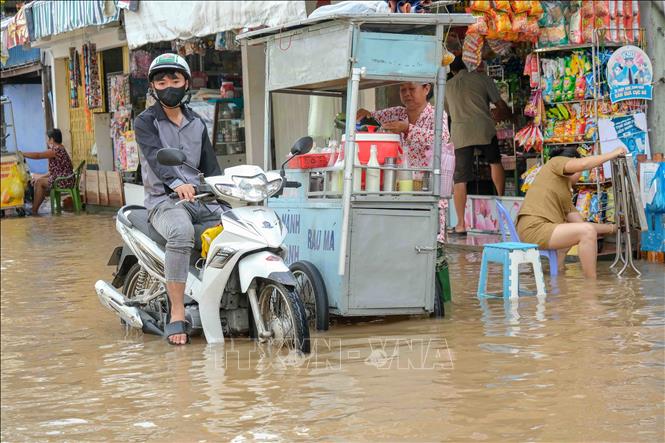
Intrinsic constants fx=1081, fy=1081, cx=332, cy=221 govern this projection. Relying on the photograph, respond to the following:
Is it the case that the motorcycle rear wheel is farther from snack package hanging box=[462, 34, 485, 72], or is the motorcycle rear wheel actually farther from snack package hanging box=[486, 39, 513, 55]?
snack package hanging box=[486, 39, 513, 55]

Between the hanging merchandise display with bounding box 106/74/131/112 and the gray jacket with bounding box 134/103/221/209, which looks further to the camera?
the hanging merchandise display with bounding box 106/74/131/112

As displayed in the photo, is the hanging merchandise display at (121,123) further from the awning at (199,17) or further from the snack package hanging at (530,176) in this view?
the snack package hanging at (530,176)

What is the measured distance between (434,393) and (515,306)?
8.41ft

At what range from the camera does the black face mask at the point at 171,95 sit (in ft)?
21.5

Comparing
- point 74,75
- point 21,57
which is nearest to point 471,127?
point 74,75

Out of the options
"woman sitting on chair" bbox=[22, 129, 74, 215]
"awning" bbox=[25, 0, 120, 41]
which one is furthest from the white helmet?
"woman sitting on chair" bbox=[22, 129, 74, 215]

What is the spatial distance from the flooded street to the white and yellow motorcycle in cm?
18

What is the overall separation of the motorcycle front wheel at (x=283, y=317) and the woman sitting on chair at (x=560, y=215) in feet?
10.1

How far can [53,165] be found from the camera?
19.0 metres

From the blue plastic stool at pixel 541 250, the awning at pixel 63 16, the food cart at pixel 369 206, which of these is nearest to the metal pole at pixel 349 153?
the food cart at pixel 369 206

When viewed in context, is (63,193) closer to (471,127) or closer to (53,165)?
(53,165)

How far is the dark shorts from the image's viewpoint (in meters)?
11.4

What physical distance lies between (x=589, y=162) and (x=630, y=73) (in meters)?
1.47

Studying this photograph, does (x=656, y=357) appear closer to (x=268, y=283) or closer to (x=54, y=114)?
(x=268, y=283)
